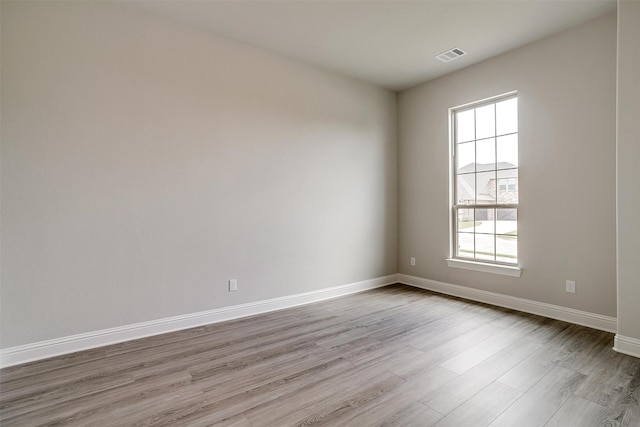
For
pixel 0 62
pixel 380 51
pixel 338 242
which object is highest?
pixel 380 51

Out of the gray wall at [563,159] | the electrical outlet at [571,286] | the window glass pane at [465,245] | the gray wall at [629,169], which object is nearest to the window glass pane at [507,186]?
the gray wall at [563,159]

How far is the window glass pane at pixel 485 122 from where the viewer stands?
3.92 meters

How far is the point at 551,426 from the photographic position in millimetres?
1665

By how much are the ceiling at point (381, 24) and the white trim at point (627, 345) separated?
2.90 meters

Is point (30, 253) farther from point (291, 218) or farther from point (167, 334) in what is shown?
point (291, 218)

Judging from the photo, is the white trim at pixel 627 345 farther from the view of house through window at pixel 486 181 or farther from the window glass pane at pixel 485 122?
the window glass pane at pixel 485 122

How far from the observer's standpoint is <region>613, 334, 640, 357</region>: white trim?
8.04ft

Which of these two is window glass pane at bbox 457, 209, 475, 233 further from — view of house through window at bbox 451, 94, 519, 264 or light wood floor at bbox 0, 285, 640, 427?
light wood floor at bbox 0, 285, 640, 427

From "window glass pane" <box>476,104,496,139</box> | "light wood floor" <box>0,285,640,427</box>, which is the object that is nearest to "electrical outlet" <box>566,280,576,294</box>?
"light wood floor" <box>0,285,640,427</box>

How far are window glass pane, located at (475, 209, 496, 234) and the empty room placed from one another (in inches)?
1.2

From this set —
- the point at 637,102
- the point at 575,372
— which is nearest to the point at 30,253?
the point at 575,372

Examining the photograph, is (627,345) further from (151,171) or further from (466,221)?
(151,171)

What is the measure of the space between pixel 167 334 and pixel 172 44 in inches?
110

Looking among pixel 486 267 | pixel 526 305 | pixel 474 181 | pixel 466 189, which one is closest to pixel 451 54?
pixel 474 181
